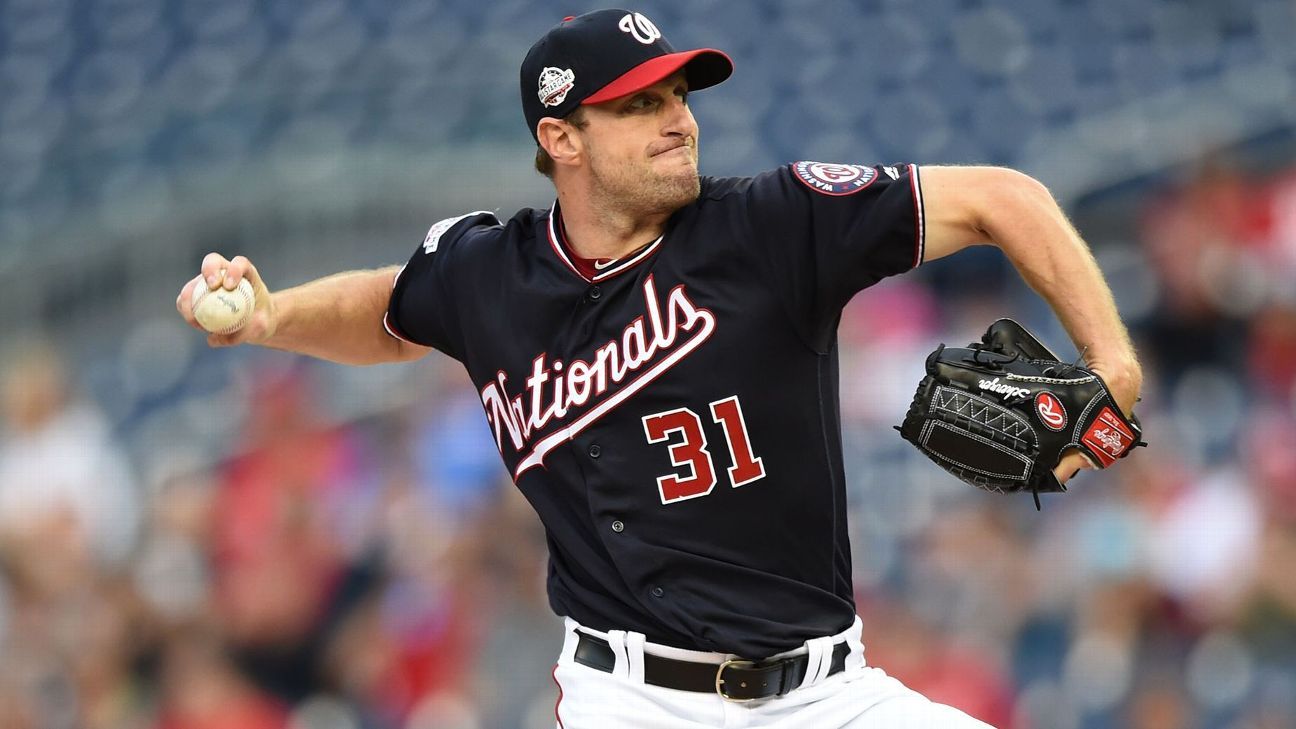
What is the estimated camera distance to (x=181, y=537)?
18.1 feet

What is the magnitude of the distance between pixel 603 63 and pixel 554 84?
12 centimetres

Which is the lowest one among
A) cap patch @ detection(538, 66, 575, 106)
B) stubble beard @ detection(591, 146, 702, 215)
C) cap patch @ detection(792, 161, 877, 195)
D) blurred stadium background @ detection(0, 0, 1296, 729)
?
blurred stadium background @ detection(0, 0, 1296, 729)

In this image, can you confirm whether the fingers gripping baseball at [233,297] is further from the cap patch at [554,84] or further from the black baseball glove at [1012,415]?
the black baseball glove at [1012,415]

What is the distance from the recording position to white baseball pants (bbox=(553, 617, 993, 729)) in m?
2.65

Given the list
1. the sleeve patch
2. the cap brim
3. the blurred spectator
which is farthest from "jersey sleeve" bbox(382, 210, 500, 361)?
the blurred spectator

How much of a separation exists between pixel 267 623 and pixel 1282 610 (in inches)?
141

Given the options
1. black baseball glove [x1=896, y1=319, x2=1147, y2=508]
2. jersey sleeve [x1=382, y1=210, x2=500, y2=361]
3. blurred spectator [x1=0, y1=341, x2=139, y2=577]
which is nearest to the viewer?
black baseball glove [x1=896, y1=319, x2=1147, y2=508]

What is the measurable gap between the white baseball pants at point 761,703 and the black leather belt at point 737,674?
0.04ft

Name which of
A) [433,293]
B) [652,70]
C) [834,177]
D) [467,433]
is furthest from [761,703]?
[467,433]

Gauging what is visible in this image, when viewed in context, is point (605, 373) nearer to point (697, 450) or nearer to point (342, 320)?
point (697, 450)

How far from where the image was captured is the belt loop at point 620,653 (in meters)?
2.72

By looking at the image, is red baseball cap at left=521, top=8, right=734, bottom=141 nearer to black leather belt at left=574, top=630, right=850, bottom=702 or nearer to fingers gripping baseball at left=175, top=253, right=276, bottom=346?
fingers gripping baseball at left=175, top=253, right=276, bottom=346

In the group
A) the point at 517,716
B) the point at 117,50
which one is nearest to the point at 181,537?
the point at 517,716

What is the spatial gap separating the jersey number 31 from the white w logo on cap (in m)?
0.70
